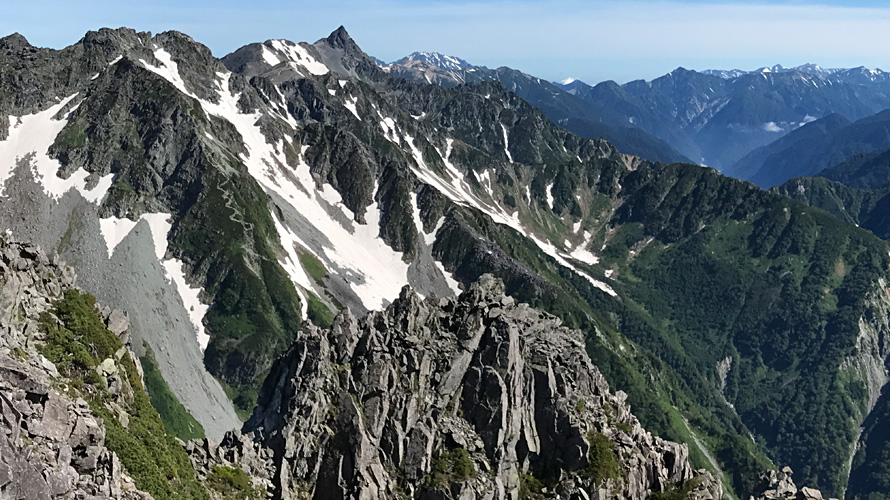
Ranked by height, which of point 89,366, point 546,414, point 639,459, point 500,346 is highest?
point 89,366

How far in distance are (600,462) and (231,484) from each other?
138 feet

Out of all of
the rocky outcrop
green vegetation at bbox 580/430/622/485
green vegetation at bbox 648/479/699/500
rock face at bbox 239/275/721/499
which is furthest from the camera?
the rocky outcrop

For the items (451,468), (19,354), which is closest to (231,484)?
(451,468)

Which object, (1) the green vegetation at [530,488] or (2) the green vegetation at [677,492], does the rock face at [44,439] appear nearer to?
(1) the green vegetation at [530,488]

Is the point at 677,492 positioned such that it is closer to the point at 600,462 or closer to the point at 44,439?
the point at 600,462

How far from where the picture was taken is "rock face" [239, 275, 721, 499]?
274 feet

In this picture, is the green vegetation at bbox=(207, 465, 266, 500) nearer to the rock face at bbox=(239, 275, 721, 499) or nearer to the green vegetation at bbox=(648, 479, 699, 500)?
the rock face at bbox=(239, 275, 721, 499)

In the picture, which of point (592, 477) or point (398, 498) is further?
point (592, 477)

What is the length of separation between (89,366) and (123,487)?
56.6 feet

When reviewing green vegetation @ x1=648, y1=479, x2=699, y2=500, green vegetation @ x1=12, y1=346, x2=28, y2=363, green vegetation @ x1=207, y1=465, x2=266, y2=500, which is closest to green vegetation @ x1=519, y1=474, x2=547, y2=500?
green vegetation @ x1=648, y1=479, x2=699, y2=500

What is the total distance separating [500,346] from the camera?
96500mm

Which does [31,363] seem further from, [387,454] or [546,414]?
[546,414]

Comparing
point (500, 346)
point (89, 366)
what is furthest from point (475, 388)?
point (89, 366)

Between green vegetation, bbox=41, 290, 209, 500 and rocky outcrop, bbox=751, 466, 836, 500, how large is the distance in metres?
67.6
